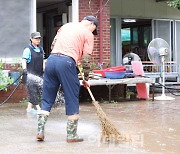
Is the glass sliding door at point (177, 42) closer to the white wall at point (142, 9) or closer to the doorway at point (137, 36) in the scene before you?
the white wall at point (142, 9)

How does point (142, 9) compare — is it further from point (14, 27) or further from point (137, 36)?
point (14, 27)

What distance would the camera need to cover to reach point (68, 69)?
6605mm

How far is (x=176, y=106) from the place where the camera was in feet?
37.6

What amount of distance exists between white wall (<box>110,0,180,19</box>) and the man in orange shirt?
387 inches

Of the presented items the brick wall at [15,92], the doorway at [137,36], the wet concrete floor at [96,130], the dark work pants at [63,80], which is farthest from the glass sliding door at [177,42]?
the dark work pants at [63,80]

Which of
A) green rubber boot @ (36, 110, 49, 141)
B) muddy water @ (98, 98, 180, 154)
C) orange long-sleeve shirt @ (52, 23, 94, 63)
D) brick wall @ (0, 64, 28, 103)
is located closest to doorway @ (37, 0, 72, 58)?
brick wall @ (0, 64, 28, 103)

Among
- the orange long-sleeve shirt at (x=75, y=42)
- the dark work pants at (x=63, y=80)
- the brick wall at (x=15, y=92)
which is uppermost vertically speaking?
the orange long-sleeve shirt at (x=75, y=42)

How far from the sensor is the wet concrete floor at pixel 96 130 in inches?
249

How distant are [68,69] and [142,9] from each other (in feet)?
36.7

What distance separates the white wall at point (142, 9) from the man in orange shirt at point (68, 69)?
984 centimetres

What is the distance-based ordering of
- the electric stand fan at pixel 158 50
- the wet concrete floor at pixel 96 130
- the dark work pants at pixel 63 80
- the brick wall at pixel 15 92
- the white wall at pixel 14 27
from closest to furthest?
the wet concrete floor at pixel 96 130 → the dark work pants at pixel 63 80 → the brick wall at pixel 15 92 → the white wall at pixel 14 27 → the electric stand fan at pixel 158 50

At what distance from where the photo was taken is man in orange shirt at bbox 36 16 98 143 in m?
6.62

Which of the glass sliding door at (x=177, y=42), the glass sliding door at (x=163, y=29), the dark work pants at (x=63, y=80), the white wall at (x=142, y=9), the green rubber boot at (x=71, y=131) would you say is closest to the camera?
the dark work pants at (x=63, y=80)

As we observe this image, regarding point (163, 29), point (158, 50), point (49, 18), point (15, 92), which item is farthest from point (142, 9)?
point (15, 92)
